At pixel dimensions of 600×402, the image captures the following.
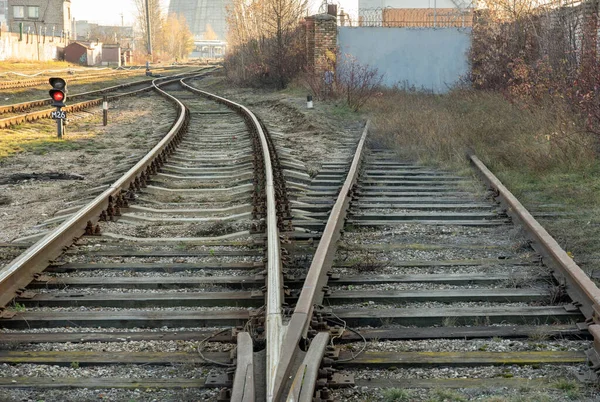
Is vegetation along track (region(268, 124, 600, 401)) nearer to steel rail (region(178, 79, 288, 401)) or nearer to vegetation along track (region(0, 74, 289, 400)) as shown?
steel rail (region(178, 79, 288, 401))

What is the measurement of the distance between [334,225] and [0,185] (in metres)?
5.56

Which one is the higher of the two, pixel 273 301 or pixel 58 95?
pixel 58 95

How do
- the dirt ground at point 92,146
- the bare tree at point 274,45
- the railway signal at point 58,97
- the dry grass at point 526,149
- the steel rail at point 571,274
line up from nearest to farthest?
the steel rail at point 571,274
the dry grass at point 526,149
the dirt ground at point 92,146
the railway signal at point 58,97
the bare tree at point 274,45

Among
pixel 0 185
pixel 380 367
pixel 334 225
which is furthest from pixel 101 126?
pixel 380 367

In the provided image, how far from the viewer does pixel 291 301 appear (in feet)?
15.6

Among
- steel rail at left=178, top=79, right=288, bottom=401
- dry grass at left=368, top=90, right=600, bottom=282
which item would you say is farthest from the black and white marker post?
steel rail at left=178, top=79, right=288, bottom=401

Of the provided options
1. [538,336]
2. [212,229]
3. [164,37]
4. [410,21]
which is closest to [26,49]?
[410,21]

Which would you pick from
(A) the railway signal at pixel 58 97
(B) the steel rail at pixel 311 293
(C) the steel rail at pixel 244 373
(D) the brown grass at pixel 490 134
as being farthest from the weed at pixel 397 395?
(A) the railway signal at pixel 58 97

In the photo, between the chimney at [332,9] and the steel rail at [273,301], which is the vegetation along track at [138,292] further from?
the chimney at [332,9]

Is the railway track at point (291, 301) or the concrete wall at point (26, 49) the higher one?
the concrete wall at point (26, 49)

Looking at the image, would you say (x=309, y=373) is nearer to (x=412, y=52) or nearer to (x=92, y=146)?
(x=92, y=146)

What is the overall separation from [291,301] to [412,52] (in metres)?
21.7

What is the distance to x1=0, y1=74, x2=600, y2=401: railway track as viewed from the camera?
12.2 feet

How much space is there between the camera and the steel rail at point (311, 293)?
3.47 meters
